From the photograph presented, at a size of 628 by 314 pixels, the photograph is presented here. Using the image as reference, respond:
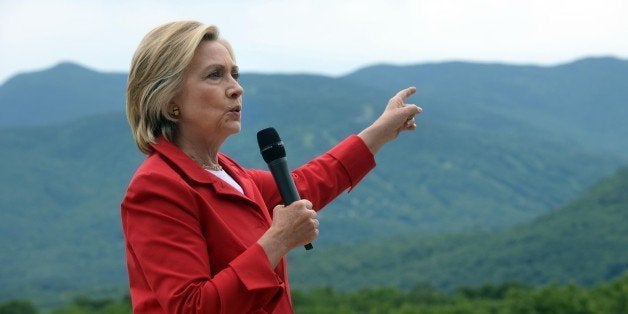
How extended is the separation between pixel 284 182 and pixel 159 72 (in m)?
0.40

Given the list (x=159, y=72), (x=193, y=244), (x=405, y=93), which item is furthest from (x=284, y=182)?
(x=405, y=93)

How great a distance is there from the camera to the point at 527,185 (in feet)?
571

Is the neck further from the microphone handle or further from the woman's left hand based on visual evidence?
the woman's left hand

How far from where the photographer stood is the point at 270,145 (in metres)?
3.04

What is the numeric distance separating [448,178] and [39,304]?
8111cm

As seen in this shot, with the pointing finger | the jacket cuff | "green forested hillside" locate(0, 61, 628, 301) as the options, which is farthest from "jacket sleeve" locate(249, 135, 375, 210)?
"green forested hillside" locate(0, 61, 628, 301)

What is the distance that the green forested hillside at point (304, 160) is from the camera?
14400 centimetres

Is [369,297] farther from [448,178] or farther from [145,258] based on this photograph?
[448,178]

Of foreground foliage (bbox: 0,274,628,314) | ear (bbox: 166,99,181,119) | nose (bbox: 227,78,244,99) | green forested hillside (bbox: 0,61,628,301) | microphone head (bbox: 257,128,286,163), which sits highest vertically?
nose (bbox: 227,78,244,99)

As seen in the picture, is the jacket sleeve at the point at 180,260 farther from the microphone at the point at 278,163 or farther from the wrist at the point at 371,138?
the wrist at the point at 371,138

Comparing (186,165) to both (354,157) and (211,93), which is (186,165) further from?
(354,157)

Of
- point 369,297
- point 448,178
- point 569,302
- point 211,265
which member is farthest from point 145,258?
point 448,178

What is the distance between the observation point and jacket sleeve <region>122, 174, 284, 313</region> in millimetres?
2822

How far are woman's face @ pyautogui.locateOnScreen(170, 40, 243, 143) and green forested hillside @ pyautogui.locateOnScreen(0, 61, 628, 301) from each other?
12655cm
